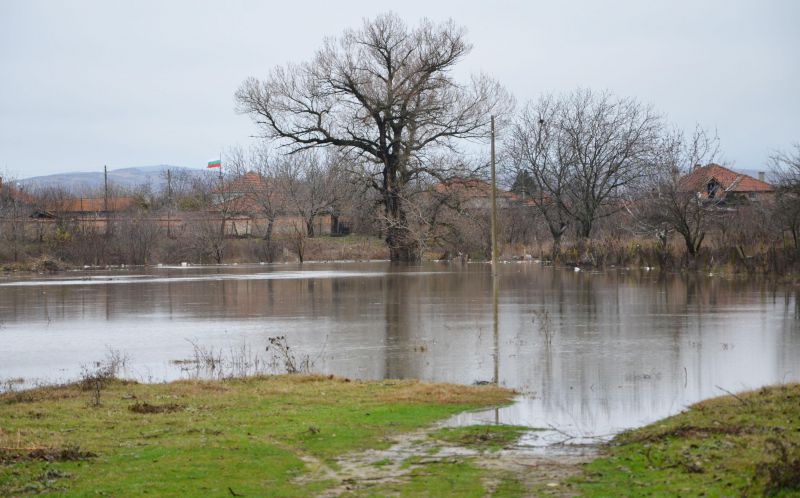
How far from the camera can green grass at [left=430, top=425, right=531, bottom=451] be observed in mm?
9736

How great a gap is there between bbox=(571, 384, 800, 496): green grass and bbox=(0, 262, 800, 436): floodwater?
1.23 metres

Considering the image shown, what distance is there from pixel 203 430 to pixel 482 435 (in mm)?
3148

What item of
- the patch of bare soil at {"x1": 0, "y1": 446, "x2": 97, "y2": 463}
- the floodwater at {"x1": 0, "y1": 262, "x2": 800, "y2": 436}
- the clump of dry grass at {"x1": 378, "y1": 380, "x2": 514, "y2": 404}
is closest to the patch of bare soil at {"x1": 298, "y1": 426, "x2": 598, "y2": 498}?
the floodwater at {"x1": 0, "y1": 262, "x2": 800, "y2": 436}

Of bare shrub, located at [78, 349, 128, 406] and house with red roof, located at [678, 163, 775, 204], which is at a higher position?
house with red roof, located at [678, 163, 775, 204]

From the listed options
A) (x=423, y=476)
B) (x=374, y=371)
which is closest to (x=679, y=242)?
(x=374, y=371)

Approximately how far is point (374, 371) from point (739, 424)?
7.70m

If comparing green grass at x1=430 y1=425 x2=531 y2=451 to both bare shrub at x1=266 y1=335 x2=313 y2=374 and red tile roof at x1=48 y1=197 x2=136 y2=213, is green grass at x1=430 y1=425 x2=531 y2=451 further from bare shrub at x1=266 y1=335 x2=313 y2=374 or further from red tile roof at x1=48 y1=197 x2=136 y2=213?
red tile roof at x1=48 y1=197 x2=136 y2=213

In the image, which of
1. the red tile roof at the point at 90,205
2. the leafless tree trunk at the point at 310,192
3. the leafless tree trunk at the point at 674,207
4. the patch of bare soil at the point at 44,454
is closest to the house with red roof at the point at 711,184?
the leafless tree trunk at the point at 674,207

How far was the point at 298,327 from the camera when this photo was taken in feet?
75.5

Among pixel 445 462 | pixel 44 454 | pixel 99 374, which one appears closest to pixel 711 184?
pixel 99 374

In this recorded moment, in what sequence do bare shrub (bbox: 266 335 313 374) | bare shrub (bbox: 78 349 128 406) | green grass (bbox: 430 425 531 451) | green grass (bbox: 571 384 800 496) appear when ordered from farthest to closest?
1. bare shrub (bbox: 266 335 313 374)
2. bare shrub (bbox: 78 349 128 406)
3. green grass (bbox: 430 425 531 451)
4. green grass (bbox: 571 384 800 496)

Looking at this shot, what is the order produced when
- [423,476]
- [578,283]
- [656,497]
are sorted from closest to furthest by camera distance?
1. [656,497]
2. [423,476]
3. [578,283]

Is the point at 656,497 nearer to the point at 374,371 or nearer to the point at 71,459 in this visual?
the point at 71,459

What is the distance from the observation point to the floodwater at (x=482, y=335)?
13773 mm
